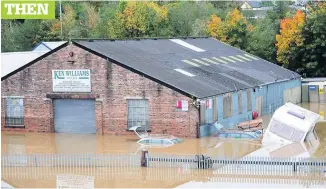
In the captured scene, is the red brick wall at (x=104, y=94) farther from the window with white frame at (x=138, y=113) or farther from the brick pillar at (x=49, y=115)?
the window with white frame at (x=138, y=113)

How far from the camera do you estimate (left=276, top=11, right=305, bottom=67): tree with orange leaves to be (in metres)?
61.5

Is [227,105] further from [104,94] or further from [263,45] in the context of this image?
[263,45]

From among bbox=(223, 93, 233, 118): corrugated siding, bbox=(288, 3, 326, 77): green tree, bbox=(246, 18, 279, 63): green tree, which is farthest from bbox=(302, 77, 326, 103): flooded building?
bbox=(223, 93, 233, 118): corrugated siding

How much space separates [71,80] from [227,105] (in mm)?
8683

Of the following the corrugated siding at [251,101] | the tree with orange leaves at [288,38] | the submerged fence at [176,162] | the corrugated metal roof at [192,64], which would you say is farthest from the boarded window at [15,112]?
the tree with orange leaves at [288,38]

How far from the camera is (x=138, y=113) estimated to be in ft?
130

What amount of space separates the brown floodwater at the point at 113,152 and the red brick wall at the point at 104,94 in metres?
0.87

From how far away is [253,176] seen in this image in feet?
90.8

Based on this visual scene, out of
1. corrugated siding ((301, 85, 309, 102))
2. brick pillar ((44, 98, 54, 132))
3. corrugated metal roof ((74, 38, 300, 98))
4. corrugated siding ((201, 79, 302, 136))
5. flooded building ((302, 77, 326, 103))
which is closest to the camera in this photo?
corrugated metal roof ((74, 38, 300, 98))

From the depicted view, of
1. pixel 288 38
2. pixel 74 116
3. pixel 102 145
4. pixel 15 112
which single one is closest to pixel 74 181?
pixel 102 145

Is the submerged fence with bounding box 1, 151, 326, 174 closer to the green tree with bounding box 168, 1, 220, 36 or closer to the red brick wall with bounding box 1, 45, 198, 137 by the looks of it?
the red brick wall with bounding box 1, 45, 198, 137

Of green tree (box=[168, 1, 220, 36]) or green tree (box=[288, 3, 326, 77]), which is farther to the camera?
green tree (box=[168, 1, 220, 36])

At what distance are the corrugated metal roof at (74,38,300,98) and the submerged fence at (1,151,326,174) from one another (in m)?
9.06

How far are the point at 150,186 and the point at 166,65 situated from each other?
55.0 feet
